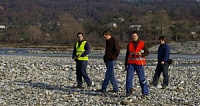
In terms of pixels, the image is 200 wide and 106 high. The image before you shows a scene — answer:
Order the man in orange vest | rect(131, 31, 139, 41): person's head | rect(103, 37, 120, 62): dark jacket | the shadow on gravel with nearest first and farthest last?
rect(131, 31, 139, 41): person's head → the man in orange vest → rect(103, 37, 120, 62): dark jacket → the shadow on gravel

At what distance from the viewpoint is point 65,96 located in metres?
11.7

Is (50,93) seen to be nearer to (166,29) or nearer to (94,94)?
(94,94)

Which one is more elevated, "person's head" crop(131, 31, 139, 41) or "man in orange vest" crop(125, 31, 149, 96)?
"person's head" crop(131, 31, 139, 41)

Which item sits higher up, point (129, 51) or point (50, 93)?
point (129, 51)

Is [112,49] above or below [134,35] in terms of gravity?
below

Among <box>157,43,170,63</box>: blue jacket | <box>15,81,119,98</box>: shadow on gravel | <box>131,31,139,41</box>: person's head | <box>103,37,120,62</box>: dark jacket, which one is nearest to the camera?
<box>131,31,139,41</box>: person's head

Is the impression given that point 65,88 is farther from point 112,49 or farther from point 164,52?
point 164,52

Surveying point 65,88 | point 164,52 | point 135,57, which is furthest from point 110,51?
point 164,52

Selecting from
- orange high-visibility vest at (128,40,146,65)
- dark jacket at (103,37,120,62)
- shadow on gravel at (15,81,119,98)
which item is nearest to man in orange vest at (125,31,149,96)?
orange high-visibility vest at (128,40,146,65)

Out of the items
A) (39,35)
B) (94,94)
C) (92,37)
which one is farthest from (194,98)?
(39,35)

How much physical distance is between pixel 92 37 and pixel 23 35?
3326 centimetres

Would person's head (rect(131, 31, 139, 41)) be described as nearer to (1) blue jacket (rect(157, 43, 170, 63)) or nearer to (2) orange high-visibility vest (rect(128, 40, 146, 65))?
(2) orange high-visibility vest (rect(128, 40, 146, 65))

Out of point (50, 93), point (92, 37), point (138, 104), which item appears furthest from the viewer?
point (92, 37)

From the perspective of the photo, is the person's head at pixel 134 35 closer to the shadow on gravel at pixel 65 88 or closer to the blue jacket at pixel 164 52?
the shadow on gravel at pixel 65 88
